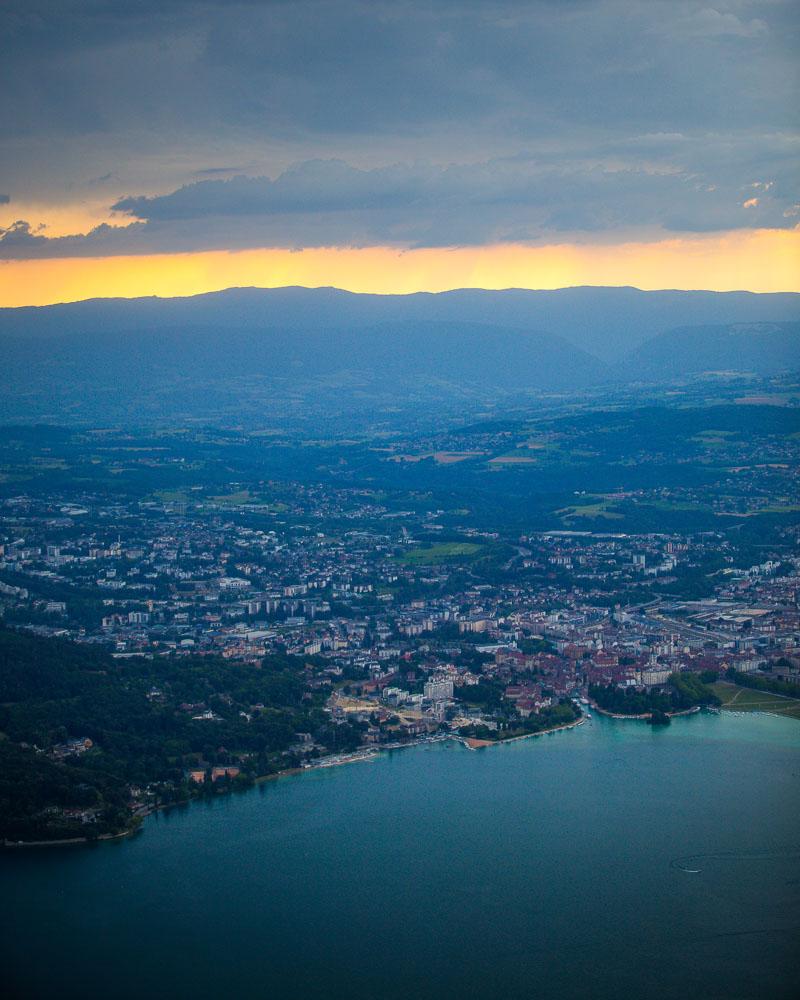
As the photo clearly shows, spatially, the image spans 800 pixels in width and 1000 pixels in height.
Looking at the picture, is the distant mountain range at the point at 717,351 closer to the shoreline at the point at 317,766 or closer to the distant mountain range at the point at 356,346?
the distant mountain range at the point at 356,346

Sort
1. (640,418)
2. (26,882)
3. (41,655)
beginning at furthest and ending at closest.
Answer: (640,418) → (41,655) → (26,882)

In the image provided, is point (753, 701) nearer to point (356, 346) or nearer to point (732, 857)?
point (732, 857)

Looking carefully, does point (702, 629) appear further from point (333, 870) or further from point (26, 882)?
point (26, 882)

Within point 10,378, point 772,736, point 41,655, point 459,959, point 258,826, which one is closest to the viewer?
point 459,959

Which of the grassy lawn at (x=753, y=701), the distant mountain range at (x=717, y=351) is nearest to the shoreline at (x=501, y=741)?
the grassy lawn at (x=753, y=701)

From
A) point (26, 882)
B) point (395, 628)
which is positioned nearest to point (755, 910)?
point (26, 882)

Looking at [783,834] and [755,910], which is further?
[783,834]
